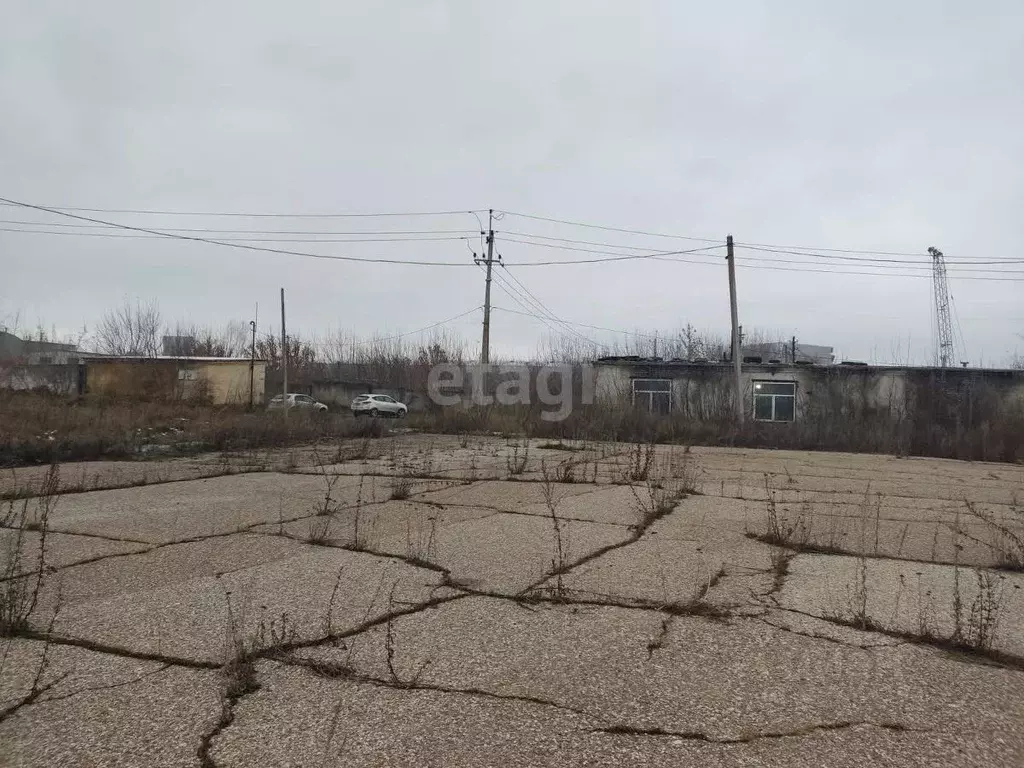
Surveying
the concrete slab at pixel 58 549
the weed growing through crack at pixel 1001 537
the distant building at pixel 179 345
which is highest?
the distant building at pixel 179 345

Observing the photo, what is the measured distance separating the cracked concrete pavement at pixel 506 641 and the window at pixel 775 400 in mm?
24078

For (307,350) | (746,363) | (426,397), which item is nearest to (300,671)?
(746,363)

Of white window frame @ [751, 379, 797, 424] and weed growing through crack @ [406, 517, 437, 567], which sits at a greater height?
white window frame @ [751, 379, 797, 424]

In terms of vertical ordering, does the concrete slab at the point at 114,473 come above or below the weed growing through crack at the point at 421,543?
above

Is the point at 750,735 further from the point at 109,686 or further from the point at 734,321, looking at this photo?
the point at 734,321

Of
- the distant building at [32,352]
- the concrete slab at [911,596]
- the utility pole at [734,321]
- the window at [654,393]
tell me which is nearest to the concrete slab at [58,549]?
the concrete slab at [911,596]

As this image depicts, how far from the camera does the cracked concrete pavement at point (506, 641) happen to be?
8.30 feet

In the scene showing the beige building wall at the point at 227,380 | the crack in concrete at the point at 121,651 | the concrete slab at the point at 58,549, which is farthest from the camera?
the beige building wall at the point at 227,380

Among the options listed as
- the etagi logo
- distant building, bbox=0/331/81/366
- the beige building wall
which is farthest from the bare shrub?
distant building, bbox=0/331/81/366

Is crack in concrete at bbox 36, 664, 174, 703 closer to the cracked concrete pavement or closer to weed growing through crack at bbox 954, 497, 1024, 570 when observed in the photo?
the cracked concrete pavement

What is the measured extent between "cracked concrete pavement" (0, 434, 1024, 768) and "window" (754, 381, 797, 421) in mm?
24078

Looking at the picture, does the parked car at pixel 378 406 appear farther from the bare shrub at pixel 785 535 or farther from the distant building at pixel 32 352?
the bare shrub at pixel 785 535

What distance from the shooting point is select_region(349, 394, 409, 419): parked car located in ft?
117

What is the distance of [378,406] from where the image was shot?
36062 millimetres
